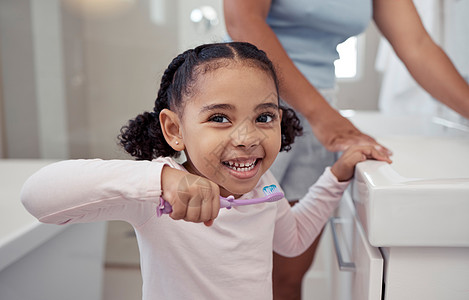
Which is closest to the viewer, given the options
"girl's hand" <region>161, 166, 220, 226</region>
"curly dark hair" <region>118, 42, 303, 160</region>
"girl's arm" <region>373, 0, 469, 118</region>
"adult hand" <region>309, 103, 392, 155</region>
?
"girl's hand" <region>161, 166, 220, 226</region>

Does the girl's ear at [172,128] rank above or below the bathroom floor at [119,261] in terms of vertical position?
above

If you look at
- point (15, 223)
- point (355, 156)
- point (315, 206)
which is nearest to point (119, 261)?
point (15, 223)

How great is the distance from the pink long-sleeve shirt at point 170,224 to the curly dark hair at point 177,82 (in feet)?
0.13

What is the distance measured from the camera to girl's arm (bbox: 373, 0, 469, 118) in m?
0.85

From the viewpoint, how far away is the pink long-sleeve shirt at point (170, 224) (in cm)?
43

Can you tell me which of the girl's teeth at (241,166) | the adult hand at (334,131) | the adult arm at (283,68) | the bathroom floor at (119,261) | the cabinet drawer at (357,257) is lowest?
the bathroom floor at (119,261)

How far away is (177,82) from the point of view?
0.52m

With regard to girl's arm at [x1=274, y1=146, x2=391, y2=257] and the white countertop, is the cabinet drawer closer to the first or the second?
girl's arm at [x1=274, y1=146, x2=391, y2=257]

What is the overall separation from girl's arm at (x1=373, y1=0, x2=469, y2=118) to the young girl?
302mm

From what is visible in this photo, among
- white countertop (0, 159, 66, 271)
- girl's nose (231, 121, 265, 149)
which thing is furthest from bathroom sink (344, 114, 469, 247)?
white countertop (0, 159, 66, 271)

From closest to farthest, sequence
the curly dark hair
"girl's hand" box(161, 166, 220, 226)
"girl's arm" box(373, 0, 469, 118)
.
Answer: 1. "girl's hand" box(161, 166, 220, 226)
2. the curly dark hair
3. "girl's arm" box(373, 0, 469, 118)

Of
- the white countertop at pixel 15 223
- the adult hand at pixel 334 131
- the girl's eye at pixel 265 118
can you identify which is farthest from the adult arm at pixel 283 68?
the white countertop at pixel 15 223

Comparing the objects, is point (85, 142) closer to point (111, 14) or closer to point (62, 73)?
point (62, 73)

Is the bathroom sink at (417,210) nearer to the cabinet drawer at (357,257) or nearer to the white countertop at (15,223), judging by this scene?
the cabinet drawer at (357,257)
